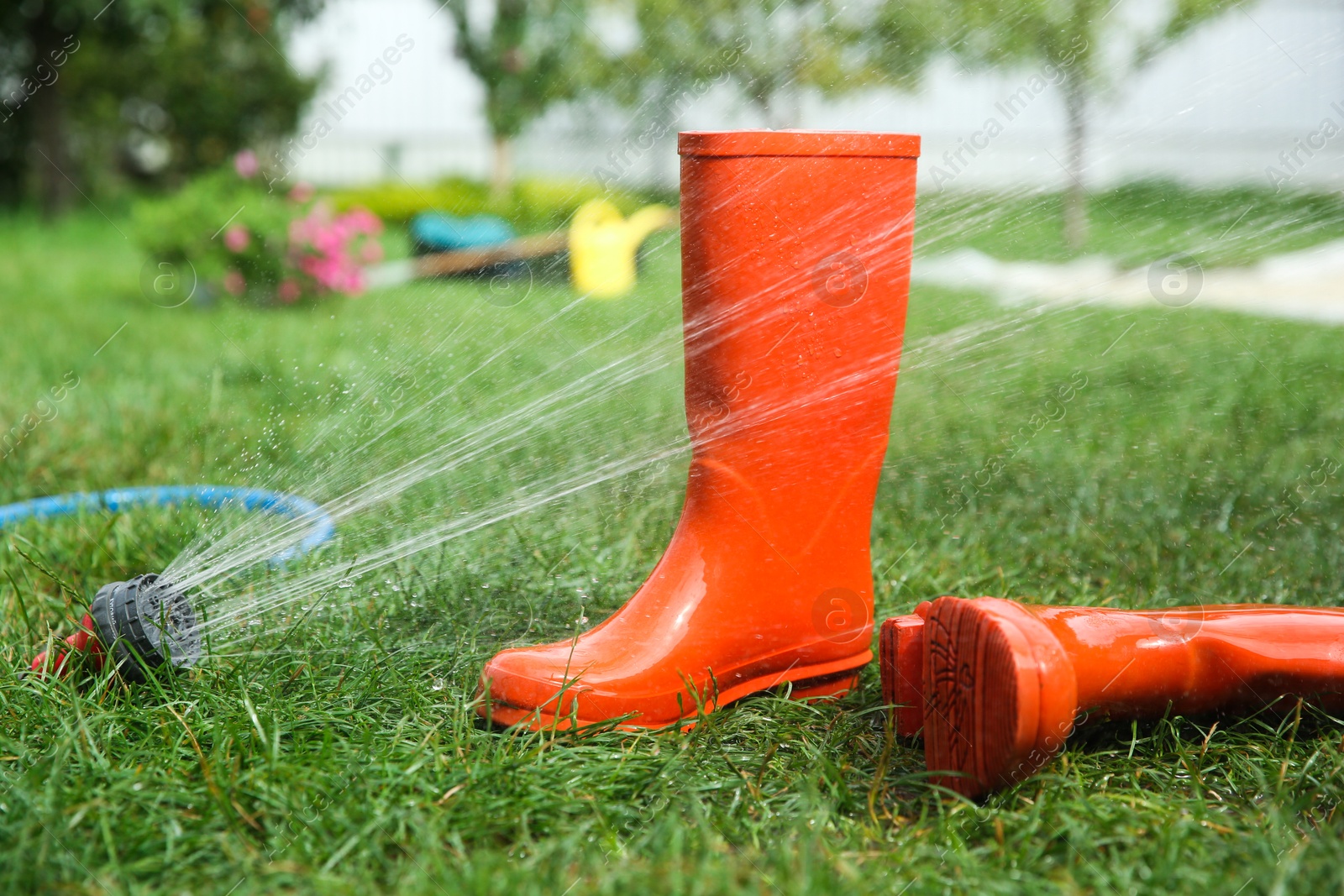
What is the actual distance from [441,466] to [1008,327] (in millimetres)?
2480

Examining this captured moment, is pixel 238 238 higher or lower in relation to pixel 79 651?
higher

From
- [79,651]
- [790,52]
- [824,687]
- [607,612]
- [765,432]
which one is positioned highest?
[790,52]

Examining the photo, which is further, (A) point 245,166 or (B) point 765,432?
(A) point 245,166

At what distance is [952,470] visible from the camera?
2.84m

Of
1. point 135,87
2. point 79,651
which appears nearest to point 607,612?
point 79,651

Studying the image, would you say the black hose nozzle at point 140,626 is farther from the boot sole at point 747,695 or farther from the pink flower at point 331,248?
the pink flower at point 331,248

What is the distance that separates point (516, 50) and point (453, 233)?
4152mm

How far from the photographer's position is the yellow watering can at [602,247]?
242 inches

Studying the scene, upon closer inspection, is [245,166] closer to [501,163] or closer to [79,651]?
[79,651]

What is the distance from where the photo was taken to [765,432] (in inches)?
60.5

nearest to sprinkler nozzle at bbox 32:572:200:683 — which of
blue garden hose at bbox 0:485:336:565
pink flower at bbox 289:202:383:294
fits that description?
blue garden hose at bbox 0:485:336:565

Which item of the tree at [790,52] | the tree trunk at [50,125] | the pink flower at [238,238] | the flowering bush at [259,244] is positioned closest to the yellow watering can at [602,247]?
the tree at [790,52]

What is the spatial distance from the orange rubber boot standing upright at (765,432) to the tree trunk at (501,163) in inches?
374

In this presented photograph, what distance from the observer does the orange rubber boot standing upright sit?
1478mm
